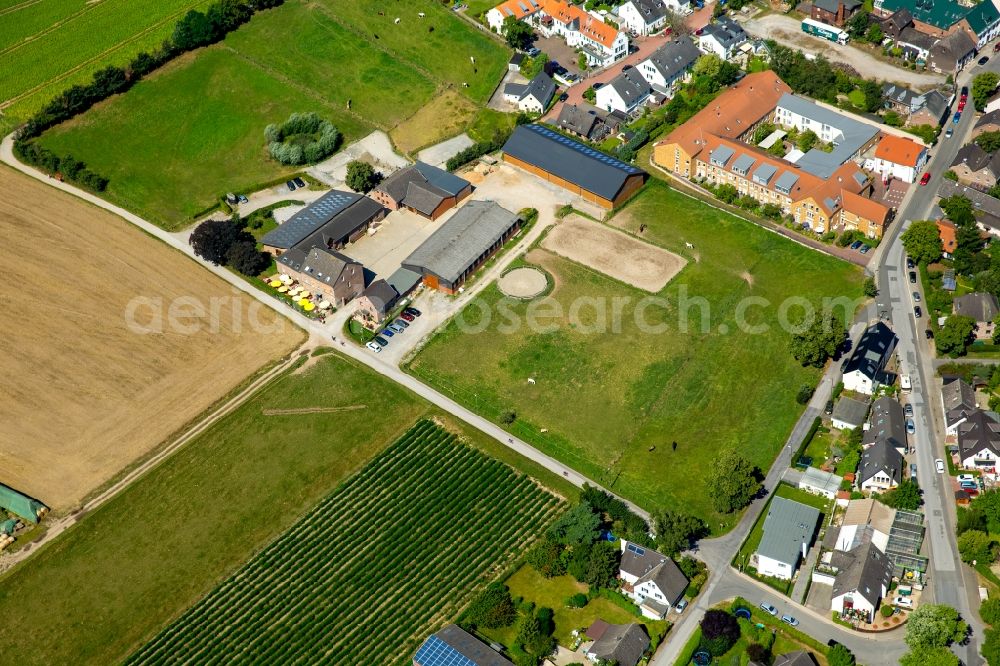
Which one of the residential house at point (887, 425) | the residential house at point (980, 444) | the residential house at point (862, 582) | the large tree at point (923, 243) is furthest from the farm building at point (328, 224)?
the residential house at point (980, 444)

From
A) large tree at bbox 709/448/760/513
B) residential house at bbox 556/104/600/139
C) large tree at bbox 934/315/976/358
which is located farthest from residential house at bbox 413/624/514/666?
residential house at bbox 556/104/600/139

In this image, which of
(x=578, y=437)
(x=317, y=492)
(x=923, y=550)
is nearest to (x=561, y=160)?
(x=578, y=437)

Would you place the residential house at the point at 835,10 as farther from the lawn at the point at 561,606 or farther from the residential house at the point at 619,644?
the residential house at the point at 619,644

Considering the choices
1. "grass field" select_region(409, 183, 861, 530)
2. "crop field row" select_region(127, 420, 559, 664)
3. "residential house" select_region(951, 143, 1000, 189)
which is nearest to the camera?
"crop field row" select_region(127, 420, 559, 664)

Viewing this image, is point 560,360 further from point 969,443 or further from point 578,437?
point 969,443

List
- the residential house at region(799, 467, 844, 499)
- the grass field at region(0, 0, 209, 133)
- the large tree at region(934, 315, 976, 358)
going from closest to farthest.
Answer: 1. the residential house at region(799, 467, 844, 499)
2. the large tree at region(934, 315, 976, 358)
3. the grass field at region(0, 0, 209, 133)

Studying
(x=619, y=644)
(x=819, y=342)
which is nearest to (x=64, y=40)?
(x=819, y=342)

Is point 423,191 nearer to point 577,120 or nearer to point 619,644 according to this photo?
point 577,120

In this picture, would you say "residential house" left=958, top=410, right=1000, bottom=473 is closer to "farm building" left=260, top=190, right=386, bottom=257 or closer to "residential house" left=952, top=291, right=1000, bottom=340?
"residential house" left=952, top=291, right=1000, bottom=340
